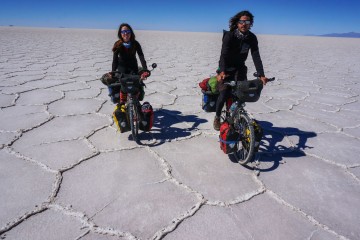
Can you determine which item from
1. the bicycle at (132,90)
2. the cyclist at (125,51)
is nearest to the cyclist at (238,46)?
the bicycle at (132,90)

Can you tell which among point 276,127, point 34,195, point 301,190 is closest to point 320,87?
point 276,127

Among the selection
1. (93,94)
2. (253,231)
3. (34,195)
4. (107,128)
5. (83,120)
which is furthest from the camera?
(93,94)

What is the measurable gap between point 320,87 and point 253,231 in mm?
5709

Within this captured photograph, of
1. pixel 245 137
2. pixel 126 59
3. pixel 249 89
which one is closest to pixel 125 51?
pixel 126 59

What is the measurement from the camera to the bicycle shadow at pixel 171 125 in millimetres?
3320

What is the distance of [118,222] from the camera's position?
74.9 inches

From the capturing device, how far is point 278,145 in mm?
3219

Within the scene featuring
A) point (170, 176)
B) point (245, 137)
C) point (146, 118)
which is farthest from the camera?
point (146, 118)

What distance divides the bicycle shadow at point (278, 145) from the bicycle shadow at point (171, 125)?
3.10 ft

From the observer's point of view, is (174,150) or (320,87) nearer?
(174,150)

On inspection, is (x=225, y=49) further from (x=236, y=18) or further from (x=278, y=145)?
(x=278, y=145)

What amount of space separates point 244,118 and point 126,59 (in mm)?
1677

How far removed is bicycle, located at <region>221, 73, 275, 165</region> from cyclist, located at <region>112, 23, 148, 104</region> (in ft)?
4.15

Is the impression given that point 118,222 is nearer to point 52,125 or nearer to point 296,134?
point 52,125
